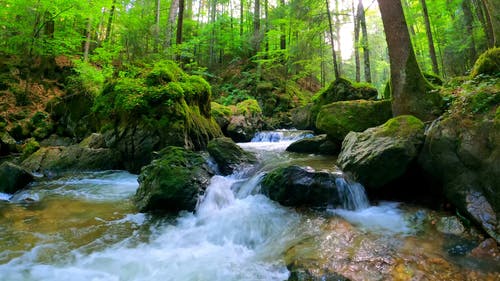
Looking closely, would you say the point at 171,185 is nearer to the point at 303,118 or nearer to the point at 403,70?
the point at 403,70

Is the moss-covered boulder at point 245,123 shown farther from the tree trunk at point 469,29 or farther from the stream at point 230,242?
the tree trunk at point 469,29

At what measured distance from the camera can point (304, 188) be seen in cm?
557

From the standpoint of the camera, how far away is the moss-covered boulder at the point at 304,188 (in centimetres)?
548

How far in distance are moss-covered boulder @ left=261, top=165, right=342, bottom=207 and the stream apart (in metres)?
0.23

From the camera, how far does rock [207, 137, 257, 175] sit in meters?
7.88

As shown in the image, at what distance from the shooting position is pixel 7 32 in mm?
15406

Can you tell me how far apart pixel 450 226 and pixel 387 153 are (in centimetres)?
150

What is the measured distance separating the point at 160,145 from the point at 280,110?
42.0ft

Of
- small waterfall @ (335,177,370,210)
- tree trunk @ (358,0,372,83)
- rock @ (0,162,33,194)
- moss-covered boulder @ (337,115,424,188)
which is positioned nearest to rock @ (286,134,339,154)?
moss-covered boulder @ (337,115,424,188)

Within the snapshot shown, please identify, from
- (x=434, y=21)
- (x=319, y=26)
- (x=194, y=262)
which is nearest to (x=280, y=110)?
(x=319, y=26)

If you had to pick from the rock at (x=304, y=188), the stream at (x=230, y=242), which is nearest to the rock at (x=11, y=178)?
the stream at (x=230, y=242)

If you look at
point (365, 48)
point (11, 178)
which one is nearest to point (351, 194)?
point (11, 178)

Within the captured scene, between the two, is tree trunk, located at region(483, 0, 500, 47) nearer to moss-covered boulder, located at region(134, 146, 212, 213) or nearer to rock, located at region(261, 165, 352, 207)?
rock, located at region(261, 165, 352, 207)

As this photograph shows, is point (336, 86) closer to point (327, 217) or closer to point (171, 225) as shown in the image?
point (327, 217)
